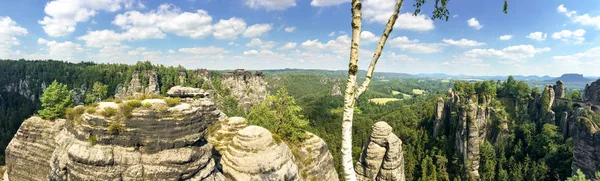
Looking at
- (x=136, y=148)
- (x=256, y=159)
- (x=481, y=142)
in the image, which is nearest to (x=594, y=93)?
(x=481, y=142)

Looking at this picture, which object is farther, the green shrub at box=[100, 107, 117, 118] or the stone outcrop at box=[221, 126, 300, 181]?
the stone outcrop at box=[221, 126, 300, 181]

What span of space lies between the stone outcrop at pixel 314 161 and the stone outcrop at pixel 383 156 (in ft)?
10.3

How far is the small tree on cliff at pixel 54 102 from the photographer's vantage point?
22675 millimetres

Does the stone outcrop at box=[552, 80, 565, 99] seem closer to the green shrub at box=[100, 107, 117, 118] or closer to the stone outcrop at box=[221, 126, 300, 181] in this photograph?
the stone outcrop at box=[221, 126, 300, 181]

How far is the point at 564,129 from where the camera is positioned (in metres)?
47.7

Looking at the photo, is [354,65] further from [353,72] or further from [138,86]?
[138,86]

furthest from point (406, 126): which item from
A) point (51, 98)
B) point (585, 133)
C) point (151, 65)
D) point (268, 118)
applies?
point (151, 65)

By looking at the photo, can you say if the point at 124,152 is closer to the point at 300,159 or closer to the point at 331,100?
the point at 300,159

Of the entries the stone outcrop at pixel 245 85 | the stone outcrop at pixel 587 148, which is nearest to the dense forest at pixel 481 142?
the stone outcrop at pixel 587 148

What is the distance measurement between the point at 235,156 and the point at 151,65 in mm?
121884

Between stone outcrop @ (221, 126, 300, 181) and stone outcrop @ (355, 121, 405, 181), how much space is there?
8.05 m

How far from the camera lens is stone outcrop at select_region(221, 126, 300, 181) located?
15.7 meters

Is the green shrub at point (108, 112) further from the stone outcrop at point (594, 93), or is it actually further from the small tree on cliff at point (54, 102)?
the stone outcrop at point (594, 93)

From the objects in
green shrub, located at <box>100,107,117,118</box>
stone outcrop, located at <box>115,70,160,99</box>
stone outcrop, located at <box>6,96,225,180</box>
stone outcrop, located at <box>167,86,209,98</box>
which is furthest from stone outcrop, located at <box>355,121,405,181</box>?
stone outcrop, located at <box>115,70,160,99</box>
